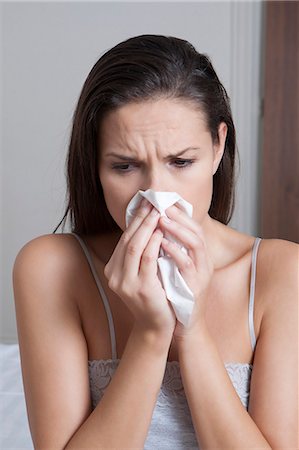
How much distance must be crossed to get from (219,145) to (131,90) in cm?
25

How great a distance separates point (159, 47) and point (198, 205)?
0.97ft

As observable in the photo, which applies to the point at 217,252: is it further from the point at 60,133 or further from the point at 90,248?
the point at 60,133

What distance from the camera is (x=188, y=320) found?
132 cm

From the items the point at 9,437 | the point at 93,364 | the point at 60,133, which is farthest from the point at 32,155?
the point at 93,364

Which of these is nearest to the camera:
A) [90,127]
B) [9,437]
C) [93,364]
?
[90,127]

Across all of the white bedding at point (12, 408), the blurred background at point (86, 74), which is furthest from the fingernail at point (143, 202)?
the blurred background at point (86, 74)

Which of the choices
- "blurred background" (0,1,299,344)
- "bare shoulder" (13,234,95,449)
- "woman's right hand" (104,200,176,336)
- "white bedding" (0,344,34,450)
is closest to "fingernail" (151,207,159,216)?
"woman's right hand" (104,200,176,336)

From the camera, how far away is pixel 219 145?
1500 millimetres

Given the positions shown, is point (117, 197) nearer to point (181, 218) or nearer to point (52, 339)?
point (181, 218)

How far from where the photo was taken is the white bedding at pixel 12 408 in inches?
72.9

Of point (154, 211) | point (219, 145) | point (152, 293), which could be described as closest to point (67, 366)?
point (152, 293)

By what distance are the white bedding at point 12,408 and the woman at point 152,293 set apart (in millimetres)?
421

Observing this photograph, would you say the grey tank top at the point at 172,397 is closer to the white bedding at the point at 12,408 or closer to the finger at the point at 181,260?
the finger at the point at 181,260

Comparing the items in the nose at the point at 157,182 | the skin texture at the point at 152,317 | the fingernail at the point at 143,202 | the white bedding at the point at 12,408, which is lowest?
the white bedding at the point at 12,408
